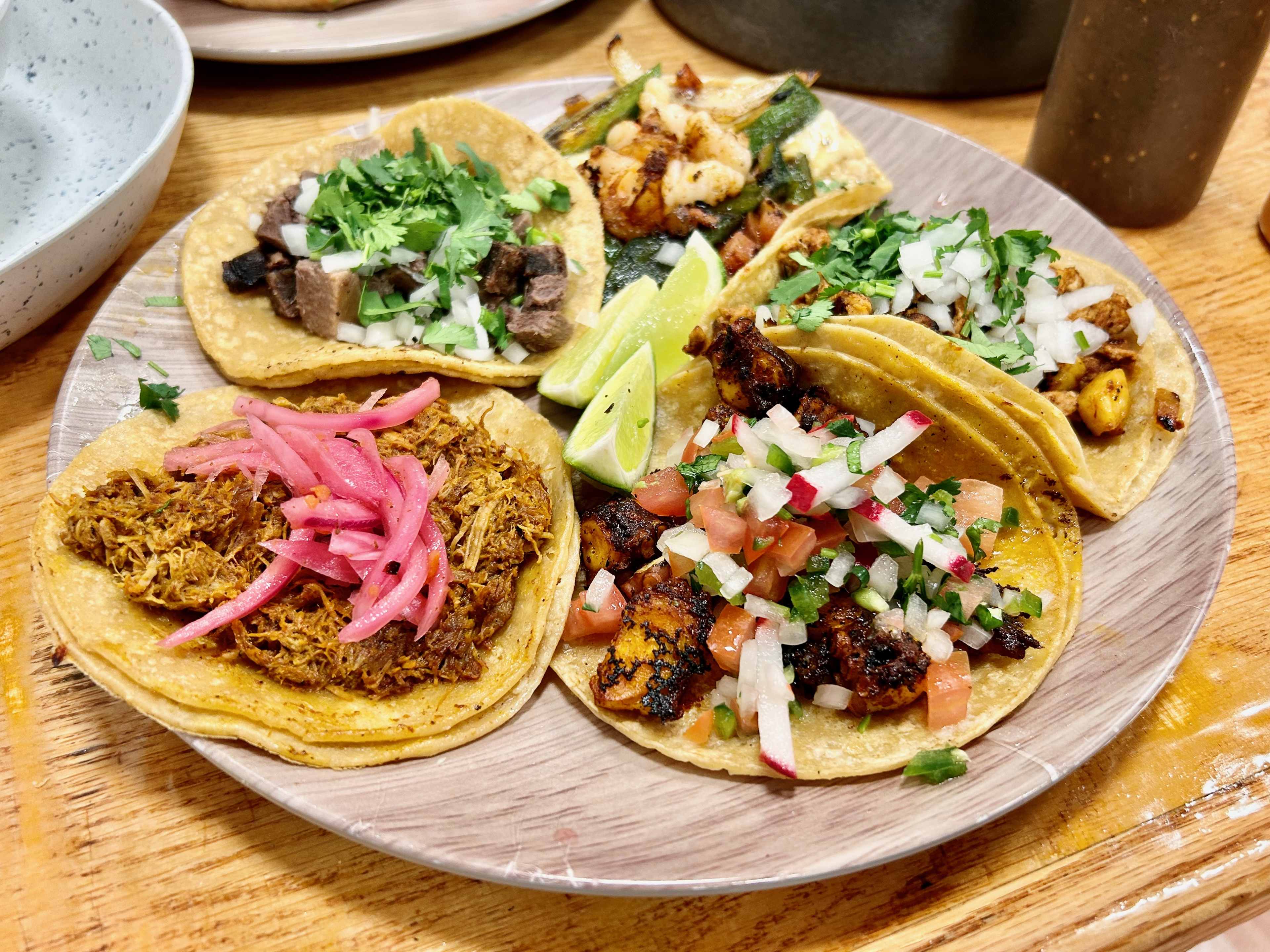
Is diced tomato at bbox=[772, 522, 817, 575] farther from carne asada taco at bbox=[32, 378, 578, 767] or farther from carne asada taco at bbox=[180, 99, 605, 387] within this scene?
carne asada taco at bbox=[180, 99, 605, 387]

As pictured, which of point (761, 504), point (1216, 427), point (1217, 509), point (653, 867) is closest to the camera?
point (653, 867)

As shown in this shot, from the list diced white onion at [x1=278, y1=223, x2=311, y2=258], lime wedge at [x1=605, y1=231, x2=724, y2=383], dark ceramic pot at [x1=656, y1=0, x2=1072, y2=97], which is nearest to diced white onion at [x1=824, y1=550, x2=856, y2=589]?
lime wedge at [x1=605, y1=231, x2=724, y2=383]

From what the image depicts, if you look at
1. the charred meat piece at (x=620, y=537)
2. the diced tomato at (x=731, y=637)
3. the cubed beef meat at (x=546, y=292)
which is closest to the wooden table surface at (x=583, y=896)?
the diced tomato at (x=731, y=637)

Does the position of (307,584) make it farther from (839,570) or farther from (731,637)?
(839,570)

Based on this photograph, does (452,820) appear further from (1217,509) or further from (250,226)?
(250,226)

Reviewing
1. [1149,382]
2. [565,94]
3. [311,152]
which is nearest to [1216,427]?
[1149,382]

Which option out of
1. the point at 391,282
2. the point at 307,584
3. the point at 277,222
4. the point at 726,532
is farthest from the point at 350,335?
the point at 726,532
